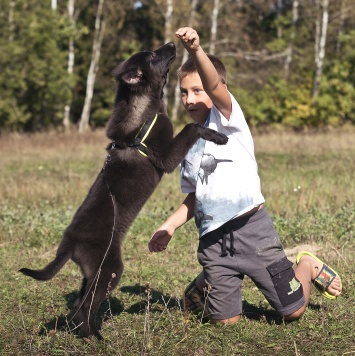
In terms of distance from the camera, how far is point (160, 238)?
5.29 metres

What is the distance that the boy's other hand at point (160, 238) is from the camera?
17.3 feet

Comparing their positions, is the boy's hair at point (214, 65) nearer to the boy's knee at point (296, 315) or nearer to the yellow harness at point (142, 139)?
the yellow harness at point (142, 139)

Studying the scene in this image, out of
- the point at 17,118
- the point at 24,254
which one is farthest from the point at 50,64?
the point at 24,254

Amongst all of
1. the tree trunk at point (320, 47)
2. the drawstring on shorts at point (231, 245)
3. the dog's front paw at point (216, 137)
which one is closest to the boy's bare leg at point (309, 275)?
the drawstring on shorts at point (231, 245)

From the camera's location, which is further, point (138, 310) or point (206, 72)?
point (138, 310)

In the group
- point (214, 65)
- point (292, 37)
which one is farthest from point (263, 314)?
point (292, 37)

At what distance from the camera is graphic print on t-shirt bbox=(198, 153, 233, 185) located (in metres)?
5.09

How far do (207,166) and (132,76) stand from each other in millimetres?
963

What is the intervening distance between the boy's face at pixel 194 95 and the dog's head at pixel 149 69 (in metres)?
0.32

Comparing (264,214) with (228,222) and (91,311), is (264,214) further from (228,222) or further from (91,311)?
(91,311)

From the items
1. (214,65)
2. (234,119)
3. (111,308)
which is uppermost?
(214,65)

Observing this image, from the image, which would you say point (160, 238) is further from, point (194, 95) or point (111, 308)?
point (194, 95)

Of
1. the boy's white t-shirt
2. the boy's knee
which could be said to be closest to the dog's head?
the boy's white t-shirt

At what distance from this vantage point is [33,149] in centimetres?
2378
